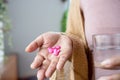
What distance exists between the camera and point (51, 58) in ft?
1.53

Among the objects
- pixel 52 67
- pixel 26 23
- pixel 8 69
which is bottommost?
pixel 8 69

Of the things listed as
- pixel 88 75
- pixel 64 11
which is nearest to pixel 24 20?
pixel 64 11

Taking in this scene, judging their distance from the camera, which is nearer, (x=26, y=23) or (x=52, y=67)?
(x=52, y=67)

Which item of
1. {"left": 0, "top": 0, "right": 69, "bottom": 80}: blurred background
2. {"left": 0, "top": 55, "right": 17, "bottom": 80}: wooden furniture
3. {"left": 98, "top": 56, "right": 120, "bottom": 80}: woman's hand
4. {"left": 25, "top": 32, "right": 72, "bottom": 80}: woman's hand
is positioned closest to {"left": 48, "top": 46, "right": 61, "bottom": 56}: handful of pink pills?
{"left": 25, "top": 32, "right": 72, "bottom": 80}: woman's hand

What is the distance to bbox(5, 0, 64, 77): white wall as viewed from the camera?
110 inches

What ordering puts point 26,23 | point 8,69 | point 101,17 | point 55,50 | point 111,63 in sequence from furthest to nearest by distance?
point 26,23 → point 8,69 → point 101,17 → point 55,50 → point 111,63

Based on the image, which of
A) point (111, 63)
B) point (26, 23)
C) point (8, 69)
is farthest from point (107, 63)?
point (26, 23)

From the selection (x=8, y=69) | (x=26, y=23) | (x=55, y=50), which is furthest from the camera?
(x=26, y=23)

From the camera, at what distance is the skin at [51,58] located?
14.8 inches

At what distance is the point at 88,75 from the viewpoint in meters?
0.59

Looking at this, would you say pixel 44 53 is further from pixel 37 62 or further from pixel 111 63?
pixel 111 63

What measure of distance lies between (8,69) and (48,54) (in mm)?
1848

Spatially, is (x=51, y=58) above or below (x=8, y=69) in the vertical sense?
above

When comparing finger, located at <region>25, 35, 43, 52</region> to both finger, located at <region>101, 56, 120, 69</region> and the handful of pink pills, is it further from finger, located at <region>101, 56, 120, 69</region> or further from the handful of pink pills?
finger, located at <region>101, 56, 120, 69</region>
